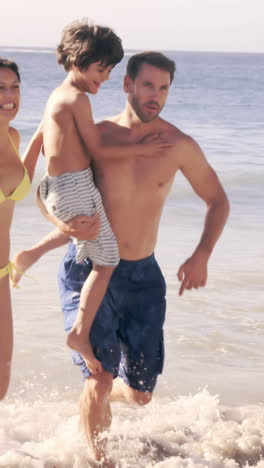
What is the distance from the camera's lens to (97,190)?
4.02 m

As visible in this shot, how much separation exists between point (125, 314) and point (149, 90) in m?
1.10

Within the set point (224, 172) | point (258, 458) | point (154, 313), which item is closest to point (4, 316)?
point (154, 313)

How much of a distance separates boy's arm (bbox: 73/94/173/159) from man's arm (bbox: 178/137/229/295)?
0.18 metres

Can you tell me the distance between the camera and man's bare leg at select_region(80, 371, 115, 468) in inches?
162

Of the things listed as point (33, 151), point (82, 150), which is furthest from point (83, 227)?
point (33, 151)

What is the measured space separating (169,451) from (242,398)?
896 mm

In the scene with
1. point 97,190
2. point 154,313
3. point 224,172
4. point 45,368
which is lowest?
point 224,172

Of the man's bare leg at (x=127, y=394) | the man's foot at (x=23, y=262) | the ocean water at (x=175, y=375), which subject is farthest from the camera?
the ocean water at (x=175, y=375)

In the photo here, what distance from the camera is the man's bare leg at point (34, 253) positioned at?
4.36m

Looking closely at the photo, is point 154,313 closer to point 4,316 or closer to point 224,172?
point 4,316

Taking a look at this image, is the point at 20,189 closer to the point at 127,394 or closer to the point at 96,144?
the point at 96,144

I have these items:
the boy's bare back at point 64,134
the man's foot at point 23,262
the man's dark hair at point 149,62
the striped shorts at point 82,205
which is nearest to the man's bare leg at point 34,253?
the man's foot at point 23,262

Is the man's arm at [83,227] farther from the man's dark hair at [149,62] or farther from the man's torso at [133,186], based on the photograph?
the man's dark hair at [149,62]

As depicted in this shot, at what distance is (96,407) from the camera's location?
13.5 feet
